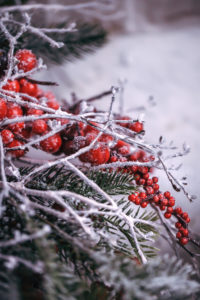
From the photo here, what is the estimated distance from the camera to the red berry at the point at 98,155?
42cm

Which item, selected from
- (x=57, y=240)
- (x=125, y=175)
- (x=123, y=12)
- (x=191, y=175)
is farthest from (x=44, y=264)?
(x=123, y=12)

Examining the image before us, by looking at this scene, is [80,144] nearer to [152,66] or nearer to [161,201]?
[161,201]

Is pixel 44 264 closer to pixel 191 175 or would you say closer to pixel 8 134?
pixel 8 134

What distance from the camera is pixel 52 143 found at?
1.42 feet

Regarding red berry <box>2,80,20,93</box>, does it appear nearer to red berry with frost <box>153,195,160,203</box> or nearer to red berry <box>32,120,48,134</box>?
red berry <box>32,120,48,134</box>

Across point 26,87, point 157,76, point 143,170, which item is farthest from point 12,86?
point 157,76

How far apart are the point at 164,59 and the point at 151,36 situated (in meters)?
0.12

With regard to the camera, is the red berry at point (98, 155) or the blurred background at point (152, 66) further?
the blurred background at point (152, 66)

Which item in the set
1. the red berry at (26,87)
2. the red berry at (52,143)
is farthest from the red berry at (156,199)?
the red berry at (26,87)

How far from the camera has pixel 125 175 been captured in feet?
1.30

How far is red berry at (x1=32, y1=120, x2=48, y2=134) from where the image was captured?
1.41 ft

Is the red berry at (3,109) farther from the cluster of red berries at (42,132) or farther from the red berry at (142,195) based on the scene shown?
the red berry at (142,195)

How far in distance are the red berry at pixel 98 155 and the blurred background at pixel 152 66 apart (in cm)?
29

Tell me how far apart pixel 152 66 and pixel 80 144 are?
52 centimetres
